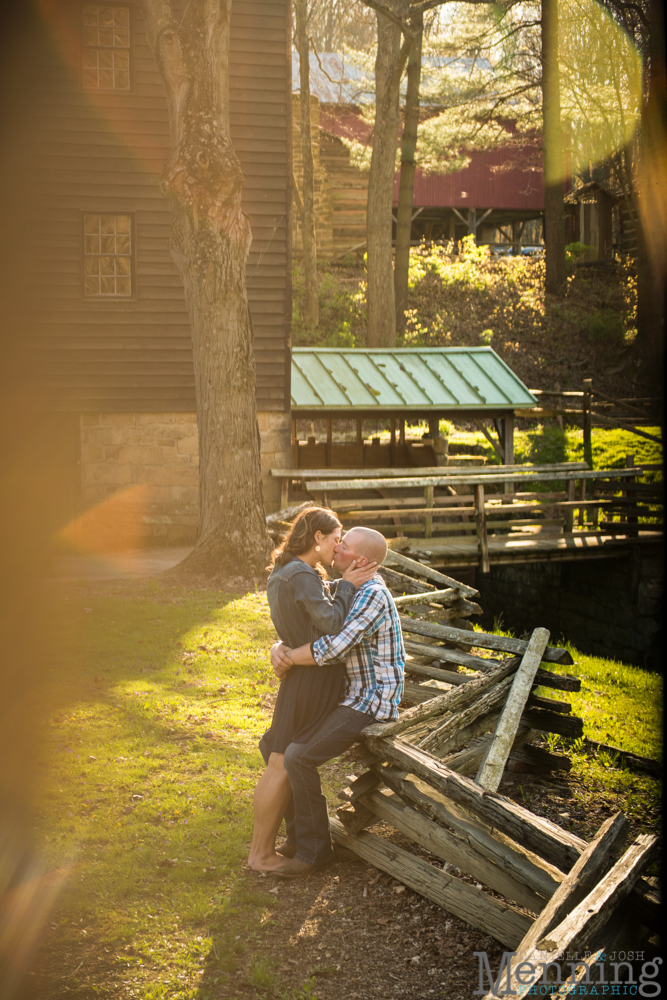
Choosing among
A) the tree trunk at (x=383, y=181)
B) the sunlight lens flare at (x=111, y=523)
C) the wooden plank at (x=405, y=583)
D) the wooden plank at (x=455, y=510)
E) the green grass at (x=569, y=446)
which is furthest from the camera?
the tree trunk at (x=383, y=181)

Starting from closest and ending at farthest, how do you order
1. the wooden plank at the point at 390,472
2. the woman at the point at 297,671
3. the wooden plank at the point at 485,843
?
1. the wooden plank at the point at 485,843
2. the woman at the point at 297,671
3. the wooden plank at the point at 390,472

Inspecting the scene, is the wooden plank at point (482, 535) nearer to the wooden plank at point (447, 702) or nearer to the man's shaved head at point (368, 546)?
the wooden plank at point (447, 702)

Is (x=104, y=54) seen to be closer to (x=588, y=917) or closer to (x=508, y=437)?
(x=508, y=437)

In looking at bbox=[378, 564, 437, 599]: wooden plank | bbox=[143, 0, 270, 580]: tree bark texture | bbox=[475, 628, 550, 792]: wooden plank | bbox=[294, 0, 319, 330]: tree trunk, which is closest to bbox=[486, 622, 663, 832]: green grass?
bbox=[475, 628, 550, 792]: wooden plank

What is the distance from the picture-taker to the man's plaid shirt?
14.3 ft

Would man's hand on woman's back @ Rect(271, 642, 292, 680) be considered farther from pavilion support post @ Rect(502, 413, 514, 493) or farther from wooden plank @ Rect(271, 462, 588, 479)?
pavilion support post @ Rect(502, 413, 514, 493)

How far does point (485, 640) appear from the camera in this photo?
6.57 metres

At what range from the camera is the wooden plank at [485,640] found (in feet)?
19.4

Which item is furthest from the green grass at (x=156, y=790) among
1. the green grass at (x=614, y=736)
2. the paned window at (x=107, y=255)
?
the paned window at (x=107, y=255)

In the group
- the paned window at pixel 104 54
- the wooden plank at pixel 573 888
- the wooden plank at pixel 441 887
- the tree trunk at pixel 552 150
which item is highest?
the tree trunk at pixel 552 150

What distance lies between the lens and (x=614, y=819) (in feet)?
12.2

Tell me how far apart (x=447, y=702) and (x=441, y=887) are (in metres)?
1.35

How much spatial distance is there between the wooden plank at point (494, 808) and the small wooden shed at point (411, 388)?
10.7 meters

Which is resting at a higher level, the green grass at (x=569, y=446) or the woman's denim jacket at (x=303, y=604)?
the green grass at (x=569, y=446)
